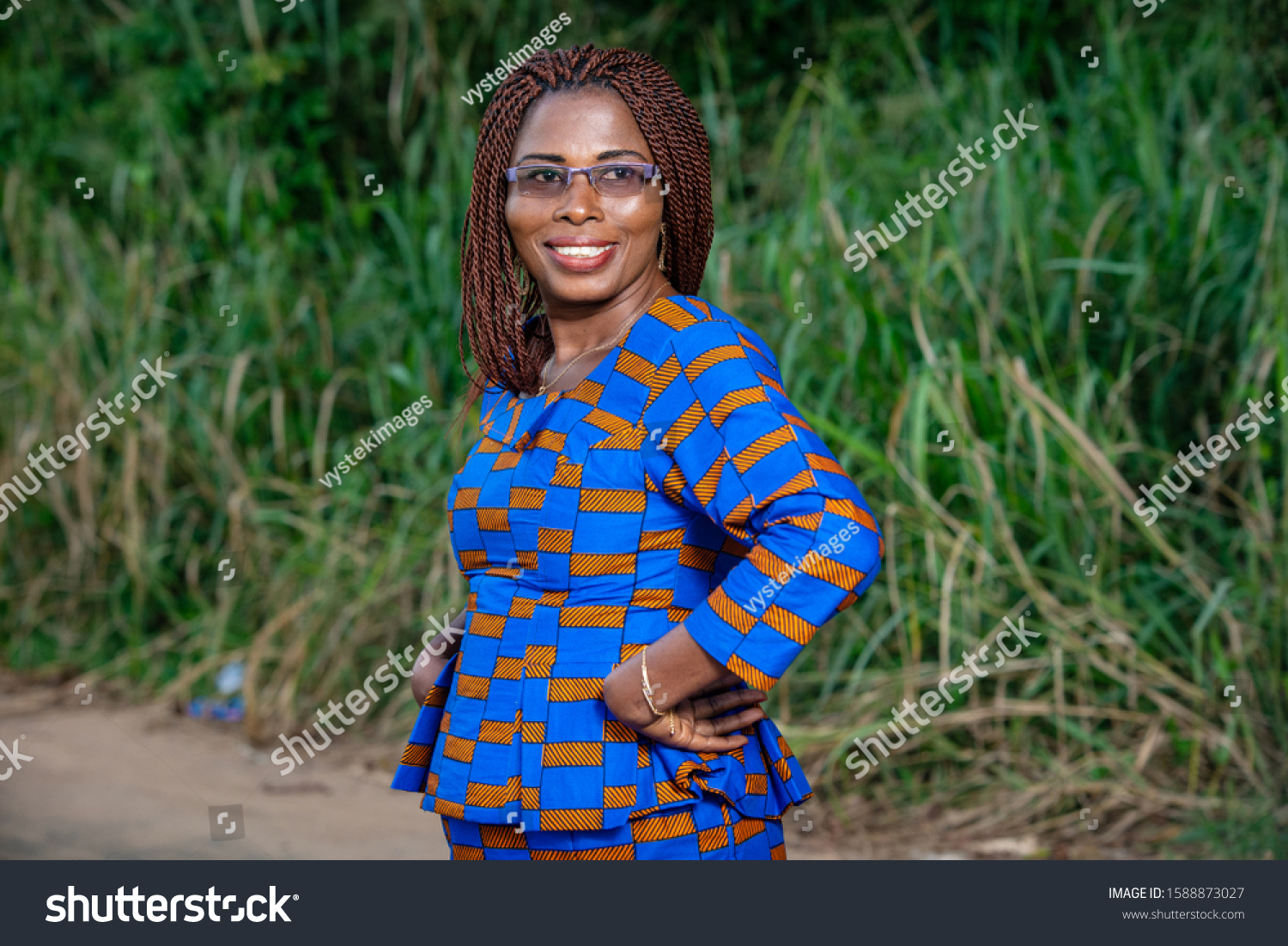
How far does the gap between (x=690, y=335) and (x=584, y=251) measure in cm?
21

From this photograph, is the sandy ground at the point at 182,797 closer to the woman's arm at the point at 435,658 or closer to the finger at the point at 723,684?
the woman's arm at the point at 435,658

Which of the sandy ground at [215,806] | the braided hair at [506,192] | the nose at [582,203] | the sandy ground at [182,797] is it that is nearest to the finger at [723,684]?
the braided hair at [506,192]

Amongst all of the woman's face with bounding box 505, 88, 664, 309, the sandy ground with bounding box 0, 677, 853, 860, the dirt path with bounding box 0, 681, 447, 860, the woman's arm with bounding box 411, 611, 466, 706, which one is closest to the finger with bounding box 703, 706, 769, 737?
the woman's arm with bounding box 411, 611, 466, 706

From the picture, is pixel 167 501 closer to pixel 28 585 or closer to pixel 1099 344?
pixel 28 585

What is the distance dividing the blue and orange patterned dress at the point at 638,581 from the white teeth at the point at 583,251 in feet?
0.39

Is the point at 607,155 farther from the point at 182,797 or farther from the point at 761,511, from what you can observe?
the point at 182,797

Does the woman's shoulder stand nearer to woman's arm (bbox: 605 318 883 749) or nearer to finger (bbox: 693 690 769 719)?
woman's arm (bbox: 605 318 883 749)

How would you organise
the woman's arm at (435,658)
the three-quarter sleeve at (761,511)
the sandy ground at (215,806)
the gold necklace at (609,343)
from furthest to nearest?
the sandy ground at (215,806), the woman's arm at (435,658), the gold necklace at (609,343), the three-quarter sleeve at (761,511)

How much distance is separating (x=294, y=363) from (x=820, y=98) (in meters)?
2.85

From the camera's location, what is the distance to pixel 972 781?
367cm

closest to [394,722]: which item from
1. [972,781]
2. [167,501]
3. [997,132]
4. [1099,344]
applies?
[167,501]

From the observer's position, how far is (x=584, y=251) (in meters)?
1.63

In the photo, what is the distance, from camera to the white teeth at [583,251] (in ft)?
5.34

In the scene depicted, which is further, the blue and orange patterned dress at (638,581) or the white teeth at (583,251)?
the white teeth at (583,251)
